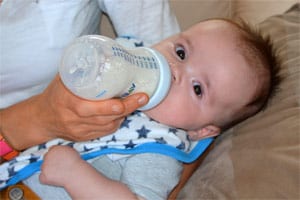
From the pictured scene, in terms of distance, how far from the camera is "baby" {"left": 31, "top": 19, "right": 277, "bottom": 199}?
1.08 m

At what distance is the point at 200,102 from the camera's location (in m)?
1.16

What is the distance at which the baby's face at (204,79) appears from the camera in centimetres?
112

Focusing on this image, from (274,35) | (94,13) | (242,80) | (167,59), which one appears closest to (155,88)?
(167,59)

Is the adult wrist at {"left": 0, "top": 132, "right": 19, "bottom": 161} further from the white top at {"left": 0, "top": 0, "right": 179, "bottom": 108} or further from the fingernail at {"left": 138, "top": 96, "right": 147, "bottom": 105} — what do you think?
the fingernail at {"left": 138, "top": 96, "right": 147, "bottom": 105}

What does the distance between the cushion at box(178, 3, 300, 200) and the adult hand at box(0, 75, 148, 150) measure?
0.24 metres

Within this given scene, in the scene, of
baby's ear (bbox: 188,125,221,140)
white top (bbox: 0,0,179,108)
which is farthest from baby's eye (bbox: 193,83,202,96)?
white top (bbox: 0,0,179,108)

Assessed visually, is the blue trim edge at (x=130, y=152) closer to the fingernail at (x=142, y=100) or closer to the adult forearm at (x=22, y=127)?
the adult forearm at (x=22, y=127)

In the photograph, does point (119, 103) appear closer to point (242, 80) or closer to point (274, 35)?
point (242, 80)

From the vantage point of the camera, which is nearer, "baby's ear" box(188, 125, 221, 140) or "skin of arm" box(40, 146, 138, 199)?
"skin of arm" box(40, 146, 138, 199)

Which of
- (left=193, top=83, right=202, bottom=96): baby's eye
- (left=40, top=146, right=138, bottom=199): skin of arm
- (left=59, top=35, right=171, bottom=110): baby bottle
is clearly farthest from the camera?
(left=193, top=83, right=202, bottom=96): baby's eye

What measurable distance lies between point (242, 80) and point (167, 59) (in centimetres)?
19

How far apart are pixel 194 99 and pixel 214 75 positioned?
0.24ft

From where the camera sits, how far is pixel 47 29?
1179 mm

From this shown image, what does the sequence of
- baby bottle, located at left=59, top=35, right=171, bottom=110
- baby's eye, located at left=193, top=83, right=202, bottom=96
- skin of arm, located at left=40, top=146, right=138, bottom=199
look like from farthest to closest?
baby's eye, located at left=193, top=83, right=202, bottom=96 < skin of arm, located at left=40, top=146, right=138, bottom=199 < baby bottle, located at left=59, top=35, right=171, bottom=110
